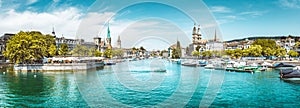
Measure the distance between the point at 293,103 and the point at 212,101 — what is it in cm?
505

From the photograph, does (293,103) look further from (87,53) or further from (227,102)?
(87,53)

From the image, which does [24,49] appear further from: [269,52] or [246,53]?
[269,52]

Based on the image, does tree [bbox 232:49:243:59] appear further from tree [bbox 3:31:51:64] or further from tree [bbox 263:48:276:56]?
tree [bbox 3:31:51:64]

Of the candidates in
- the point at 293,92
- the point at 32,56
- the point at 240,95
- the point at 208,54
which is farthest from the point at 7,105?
the point at 208,54

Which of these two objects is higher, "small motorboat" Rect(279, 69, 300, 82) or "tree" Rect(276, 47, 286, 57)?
"tree" Rect(276, 47, 286, 57)

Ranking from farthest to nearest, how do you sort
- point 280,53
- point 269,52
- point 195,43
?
point 195,43 → point 280,53 → point 269,52

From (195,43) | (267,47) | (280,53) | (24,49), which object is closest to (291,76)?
(24,49)

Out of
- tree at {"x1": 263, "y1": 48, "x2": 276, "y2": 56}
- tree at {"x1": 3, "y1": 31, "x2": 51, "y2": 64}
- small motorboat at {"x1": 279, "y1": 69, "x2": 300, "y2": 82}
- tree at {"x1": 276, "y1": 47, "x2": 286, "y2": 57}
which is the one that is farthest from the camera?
tree at {"x1": 276, "y1": 47, "x2": 286, "y2": 57}

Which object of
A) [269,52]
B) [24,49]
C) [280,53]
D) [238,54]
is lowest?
[238,54]

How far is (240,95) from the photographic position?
1908 centimetres

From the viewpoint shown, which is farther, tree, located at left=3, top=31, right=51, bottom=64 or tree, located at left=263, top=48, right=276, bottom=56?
tree, located at left=263, top=48, right=276, bottom=56

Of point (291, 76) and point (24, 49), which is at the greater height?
point (24, 49)

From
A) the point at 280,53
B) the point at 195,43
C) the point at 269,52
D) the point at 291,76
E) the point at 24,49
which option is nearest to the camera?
Result: the point at 291,76

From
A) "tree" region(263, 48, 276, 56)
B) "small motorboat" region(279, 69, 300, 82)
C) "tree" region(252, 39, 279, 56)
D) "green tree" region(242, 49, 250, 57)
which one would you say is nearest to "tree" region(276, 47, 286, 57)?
"tree" region(252, 39, 279, 56)
